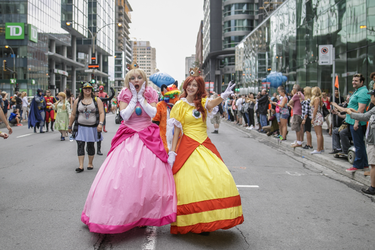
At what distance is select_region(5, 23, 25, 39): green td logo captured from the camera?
150ft

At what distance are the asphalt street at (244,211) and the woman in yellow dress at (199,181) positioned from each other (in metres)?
0.27

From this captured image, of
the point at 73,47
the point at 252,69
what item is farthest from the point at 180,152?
the point at 73,47

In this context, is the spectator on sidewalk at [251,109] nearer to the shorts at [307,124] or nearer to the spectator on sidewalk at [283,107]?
the spectator on sidewalk at [283,107]

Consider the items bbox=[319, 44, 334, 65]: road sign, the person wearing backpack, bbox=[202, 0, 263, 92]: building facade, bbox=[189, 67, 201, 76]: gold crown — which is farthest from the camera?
bbox=[202, 0, 263, 92]: building facade

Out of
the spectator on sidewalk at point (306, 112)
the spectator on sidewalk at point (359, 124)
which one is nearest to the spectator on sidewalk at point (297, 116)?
the spectator on sidewalk at point (306, 112)

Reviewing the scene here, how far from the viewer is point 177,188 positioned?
3711mm

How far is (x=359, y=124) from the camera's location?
6.75 metres

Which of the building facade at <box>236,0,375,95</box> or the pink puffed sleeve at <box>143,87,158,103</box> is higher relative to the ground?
the building facade at <box>236,0,375,95</box>

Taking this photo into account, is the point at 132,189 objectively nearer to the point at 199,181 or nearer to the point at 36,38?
the point at 199,181

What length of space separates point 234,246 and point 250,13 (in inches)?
2751

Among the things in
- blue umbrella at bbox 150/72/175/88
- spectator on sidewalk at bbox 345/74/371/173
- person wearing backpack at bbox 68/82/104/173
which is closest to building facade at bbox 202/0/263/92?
blue umbrella at bbox 150/72/175/88

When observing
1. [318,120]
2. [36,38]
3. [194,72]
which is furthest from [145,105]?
[36,38]

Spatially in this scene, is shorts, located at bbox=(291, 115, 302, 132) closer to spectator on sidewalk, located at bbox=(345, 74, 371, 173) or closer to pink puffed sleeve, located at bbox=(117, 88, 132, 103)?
spectator on sidewalk, located at bbox=(345, 74, 371, 173)

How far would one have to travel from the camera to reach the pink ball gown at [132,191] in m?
3.44
